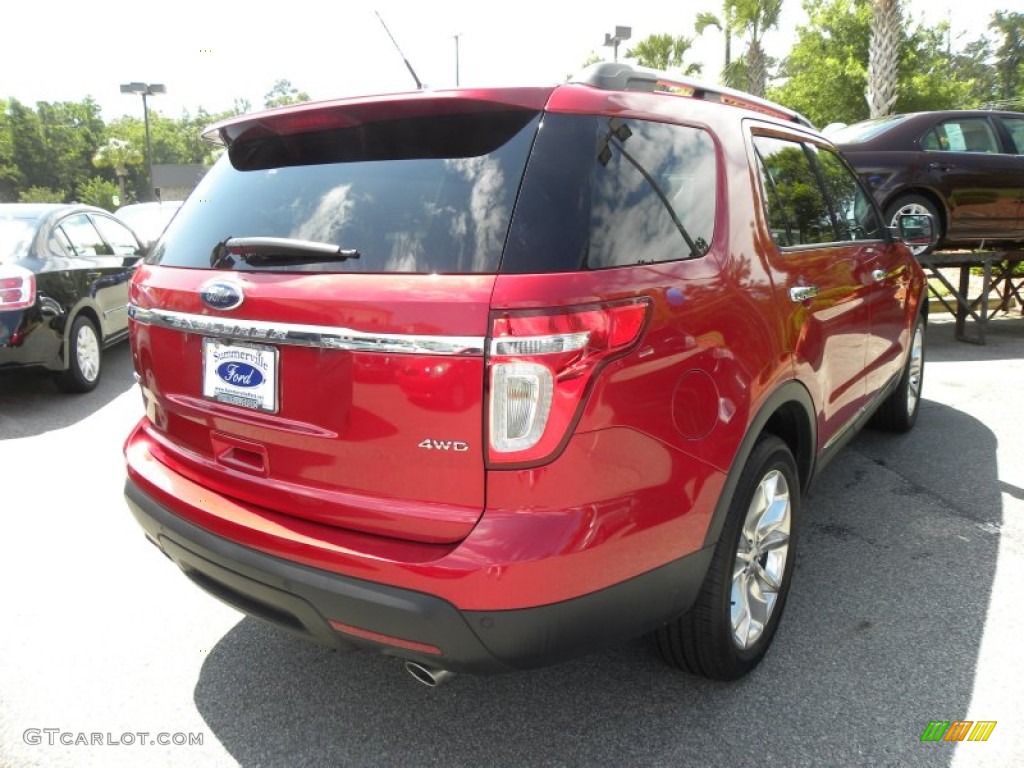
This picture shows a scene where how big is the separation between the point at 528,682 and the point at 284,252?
62.2 inches

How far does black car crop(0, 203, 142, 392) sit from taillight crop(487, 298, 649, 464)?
206 inches

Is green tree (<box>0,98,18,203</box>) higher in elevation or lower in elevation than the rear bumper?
higher

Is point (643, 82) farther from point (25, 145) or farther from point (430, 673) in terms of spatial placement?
point (25, 145)

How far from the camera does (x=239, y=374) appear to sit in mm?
2068

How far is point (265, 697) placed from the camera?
2479 millimetres

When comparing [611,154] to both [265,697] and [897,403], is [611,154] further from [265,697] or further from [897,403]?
[897,403]

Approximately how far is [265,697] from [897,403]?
4149 mm

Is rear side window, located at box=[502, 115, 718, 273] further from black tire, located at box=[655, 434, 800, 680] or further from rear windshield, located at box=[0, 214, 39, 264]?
rear windshield, located at box=[0, 214, 39, 264]

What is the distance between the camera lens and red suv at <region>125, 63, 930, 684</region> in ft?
5.74

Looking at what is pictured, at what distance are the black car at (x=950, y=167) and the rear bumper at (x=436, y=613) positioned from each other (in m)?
6.94

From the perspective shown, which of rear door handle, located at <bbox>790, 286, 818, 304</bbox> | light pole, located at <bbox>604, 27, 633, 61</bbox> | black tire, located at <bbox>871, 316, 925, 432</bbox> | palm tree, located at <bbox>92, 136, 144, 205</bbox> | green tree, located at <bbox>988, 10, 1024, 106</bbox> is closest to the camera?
rear door handle, located at <bbox>790, 286, 818, 304</bbox>

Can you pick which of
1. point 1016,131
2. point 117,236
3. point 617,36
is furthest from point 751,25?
point 117,236

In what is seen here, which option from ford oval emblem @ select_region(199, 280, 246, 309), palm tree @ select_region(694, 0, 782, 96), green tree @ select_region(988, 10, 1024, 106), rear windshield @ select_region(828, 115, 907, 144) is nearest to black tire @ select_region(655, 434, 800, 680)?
ford oval emblem @ select_region(199, 280, 246, 309)

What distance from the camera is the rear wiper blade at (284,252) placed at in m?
1.95
